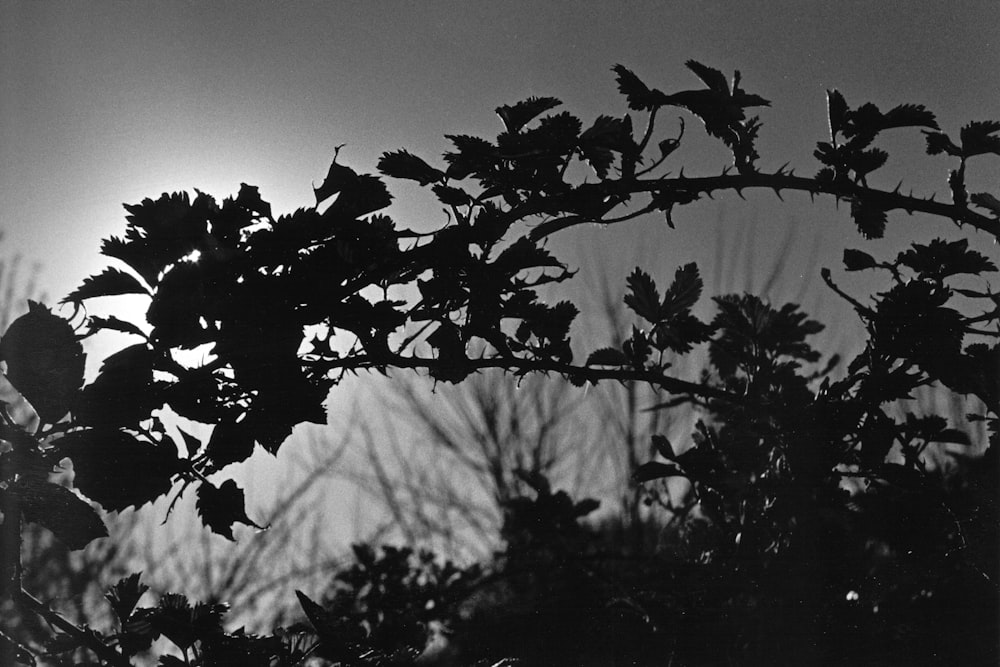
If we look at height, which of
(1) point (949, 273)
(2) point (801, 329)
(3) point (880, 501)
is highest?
(2) point (801, 329)

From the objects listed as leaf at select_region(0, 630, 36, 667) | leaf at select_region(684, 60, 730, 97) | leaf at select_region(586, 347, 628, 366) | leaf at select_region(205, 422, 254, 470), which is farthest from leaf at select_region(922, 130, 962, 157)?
leaf at select_region(0, 630, 36, 667)

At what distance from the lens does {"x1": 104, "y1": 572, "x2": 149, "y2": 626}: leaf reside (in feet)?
3.59

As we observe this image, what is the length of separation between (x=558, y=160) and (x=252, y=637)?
0.70 meters

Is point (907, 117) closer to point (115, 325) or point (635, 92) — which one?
point (635, 92)

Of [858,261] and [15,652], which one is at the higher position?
[858,261]

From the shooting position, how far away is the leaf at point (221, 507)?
0.87 m

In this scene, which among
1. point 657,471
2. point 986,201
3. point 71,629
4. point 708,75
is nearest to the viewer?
point 71,629

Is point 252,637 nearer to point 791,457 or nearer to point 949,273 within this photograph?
point 791,457

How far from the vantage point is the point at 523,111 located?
1.00 metres

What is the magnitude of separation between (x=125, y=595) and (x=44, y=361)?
1.32ft

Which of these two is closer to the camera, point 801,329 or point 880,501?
point 880,501

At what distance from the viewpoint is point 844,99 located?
110 centimetres

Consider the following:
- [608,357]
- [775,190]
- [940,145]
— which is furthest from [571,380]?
[940,145]

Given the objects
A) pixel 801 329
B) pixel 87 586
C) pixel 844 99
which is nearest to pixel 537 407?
pixel 87 586
